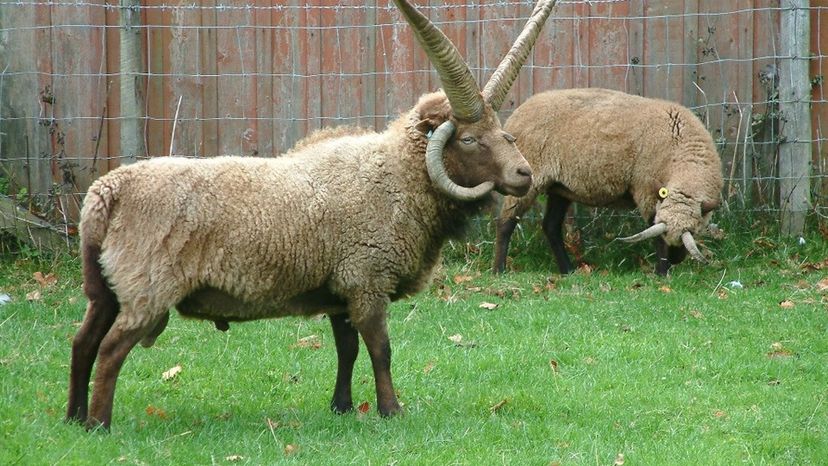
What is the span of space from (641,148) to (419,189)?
4.95 m

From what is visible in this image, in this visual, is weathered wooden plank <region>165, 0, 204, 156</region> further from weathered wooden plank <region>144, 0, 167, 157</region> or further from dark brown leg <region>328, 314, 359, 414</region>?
dark brown leg <region>328, 314, 359, 414</region>

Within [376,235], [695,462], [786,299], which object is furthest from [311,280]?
[786,299]

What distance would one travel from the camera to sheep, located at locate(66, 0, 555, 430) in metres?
6.09

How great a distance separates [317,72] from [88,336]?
20.7 feet

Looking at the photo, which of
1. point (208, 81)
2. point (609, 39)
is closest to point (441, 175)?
point (609, 39)

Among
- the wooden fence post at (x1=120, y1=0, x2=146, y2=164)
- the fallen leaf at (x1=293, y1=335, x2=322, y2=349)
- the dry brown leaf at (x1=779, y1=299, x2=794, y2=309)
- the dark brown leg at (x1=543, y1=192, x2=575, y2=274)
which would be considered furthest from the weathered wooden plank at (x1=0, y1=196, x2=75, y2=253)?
the dry brown leaf at (x1=779, y1=299, x2=794, y2=309)

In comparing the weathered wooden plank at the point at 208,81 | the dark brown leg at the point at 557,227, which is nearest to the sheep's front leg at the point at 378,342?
the dark brown leg at the point at 557,227

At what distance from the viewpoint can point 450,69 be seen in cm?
675

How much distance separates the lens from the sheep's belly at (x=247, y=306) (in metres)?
6.32

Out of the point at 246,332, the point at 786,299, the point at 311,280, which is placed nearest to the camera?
the point at 311,280

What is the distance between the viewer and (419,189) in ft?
22.5

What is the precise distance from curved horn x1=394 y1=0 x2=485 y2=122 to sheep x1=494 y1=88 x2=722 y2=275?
14.5 feet

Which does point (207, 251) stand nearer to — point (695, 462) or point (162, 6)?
point (695, 462)

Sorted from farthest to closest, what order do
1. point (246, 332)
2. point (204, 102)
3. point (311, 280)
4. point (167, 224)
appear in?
point (204, 102) → point (246, 332) → point (311, 280) → point (167, 224)
